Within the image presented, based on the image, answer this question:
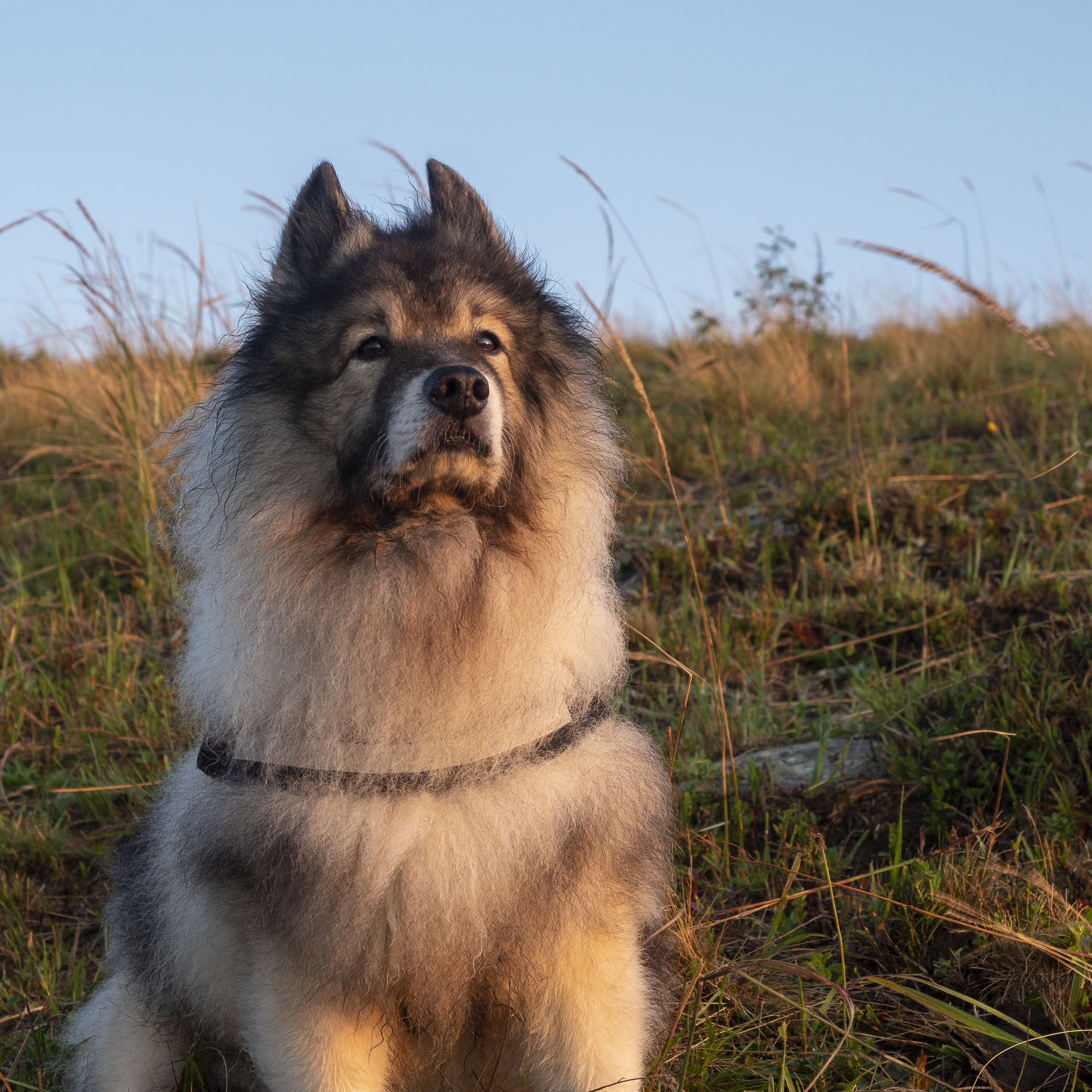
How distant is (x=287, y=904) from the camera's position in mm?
2002

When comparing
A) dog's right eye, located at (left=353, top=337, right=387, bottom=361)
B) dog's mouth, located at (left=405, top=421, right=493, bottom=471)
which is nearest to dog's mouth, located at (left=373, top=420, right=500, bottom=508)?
dog's mouth, located at (left=405, top=421, right=493, bottom=471)

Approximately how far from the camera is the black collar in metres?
2.06

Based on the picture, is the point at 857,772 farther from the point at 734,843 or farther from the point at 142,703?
the point at 142,703

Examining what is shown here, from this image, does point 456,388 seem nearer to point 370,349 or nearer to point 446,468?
point 446,468

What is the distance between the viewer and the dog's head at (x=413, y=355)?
2.15m

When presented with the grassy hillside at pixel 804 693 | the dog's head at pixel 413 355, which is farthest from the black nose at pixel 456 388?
the grassy hillside at pixel 804 693

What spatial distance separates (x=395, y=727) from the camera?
212 centimetres

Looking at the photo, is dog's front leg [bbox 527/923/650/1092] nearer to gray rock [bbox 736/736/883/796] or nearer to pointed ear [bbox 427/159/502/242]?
gray rock [bbox 736/736/883/796]

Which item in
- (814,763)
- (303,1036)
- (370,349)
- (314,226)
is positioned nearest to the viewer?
(303,1036)

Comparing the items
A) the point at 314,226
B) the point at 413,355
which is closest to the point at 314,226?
the point at 314,226

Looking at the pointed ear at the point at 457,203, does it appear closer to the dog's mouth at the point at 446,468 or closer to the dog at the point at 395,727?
the dog at the point at 395,727

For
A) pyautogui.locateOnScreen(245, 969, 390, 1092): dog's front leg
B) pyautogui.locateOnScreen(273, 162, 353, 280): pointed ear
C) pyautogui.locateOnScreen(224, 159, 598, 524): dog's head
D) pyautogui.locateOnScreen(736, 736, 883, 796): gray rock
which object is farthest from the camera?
pyautogui.locateOnScreen(736, 736, 883, 796): gray rock

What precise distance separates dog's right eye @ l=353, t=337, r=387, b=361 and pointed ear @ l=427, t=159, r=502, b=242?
489 mm

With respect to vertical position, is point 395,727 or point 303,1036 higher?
point 395,727
